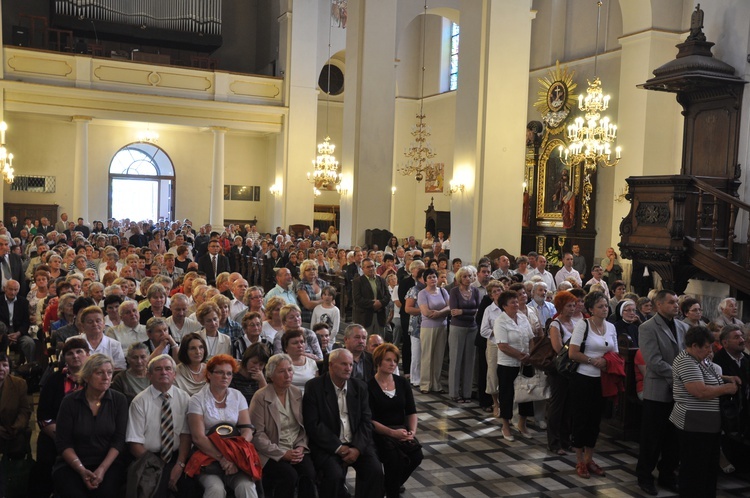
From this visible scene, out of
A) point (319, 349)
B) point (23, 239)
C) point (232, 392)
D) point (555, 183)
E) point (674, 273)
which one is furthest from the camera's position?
point (555, 183)

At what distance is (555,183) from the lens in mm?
19953

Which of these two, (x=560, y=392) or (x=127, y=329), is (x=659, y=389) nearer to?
(x=560, y=392)

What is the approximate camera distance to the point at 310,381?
508 cm

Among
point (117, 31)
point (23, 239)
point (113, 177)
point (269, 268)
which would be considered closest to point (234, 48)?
point (117, 31)

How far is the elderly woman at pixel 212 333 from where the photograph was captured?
19.9 ft

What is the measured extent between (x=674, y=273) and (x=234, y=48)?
74.5 ft

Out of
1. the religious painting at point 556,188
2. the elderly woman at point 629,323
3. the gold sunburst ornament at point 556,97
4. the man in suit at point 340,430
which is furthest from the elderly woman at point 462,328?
the gold sunburst ornament at point 556,97

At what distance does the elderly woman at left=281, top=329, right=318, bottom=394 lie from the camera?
18.1 feet

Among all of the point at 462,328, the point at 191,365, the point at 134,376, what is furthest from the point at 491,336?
the point at 134,376

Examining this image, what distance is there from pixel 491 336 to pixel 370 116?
10.1 m

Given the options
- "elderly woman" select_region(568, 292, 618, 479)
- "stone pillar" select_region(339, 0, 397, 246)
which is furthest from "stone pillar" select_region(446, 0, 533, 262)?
"elderly woman" select_region(568, 292, 618, 479)

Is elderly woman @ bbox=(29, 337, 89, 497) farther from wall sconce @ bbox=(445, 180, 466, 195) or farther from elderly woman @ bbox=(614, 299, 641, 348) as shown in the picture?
wall sconce @ bbox=(445, 180, 466, 195)

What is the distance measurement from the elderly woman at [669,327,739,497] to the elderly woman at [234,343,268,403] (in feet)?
10.1

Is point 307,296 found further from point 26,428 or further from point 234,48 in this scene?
point 234,48
